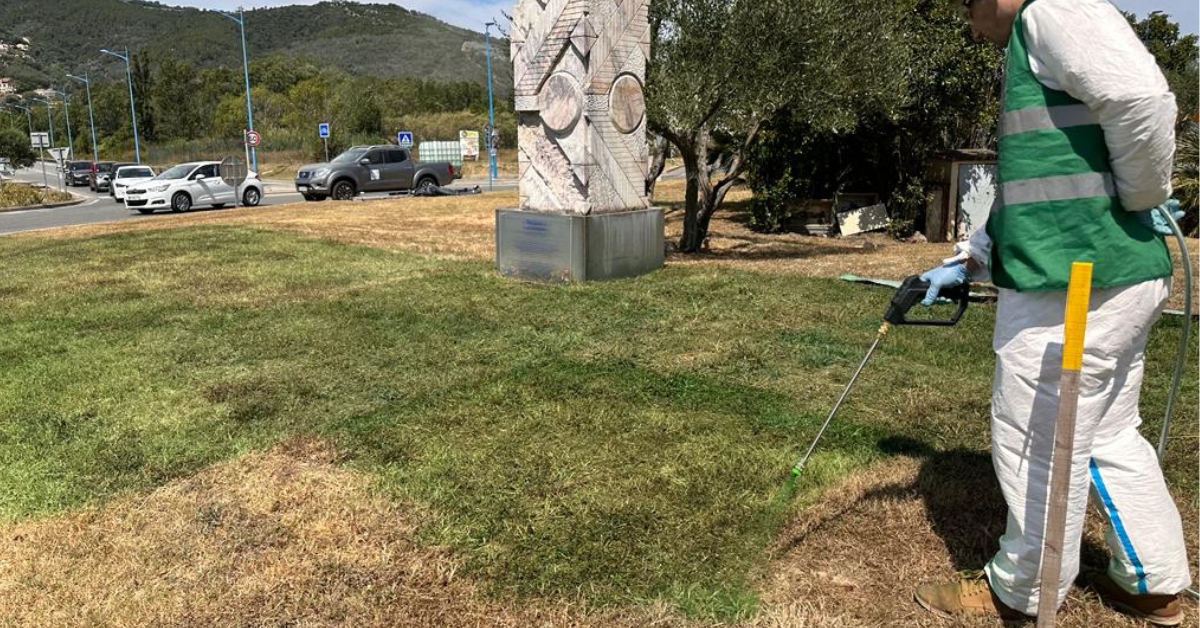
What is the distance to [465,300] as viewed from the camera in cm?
746

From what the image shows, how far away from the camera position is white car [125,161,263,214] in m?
22.4

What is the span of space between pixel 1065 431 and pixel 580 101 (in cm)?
680

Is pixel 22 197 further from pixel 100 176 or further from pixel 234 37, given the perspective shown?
pixel 234 37

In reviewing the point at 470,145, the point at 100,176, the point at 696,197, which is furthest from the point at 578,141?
the point at 470,145

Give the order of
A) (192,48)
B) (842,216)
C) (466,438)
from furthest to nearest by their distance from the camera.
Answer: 1. (192,48)
2. (842,216)
3. (466,438)

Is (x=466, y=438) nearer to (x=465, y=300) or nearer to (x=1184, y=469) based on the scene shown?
(x=1184, y=469)

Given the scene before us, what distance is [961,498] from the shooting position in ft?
10.8

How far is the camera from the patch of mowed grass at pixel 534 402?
309 cm

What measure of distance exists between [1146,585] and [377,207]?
779 inches

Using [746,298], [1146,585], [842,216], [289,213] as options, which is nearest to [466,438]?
[1146,585]

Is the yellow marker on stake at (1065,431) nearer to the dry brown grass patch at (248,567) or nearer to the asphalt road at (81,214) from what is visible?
the dry brown grass patch at (248,567)

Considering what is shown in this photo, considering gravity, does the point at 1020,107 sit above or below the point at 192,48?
below

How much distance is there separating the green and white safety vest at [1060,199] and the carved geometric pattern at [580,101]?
6293 mm

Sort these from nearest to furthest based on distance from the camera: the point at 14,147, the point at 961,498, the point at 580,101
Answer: the point at 961,498, the point at 580,101, the point at 14,147
